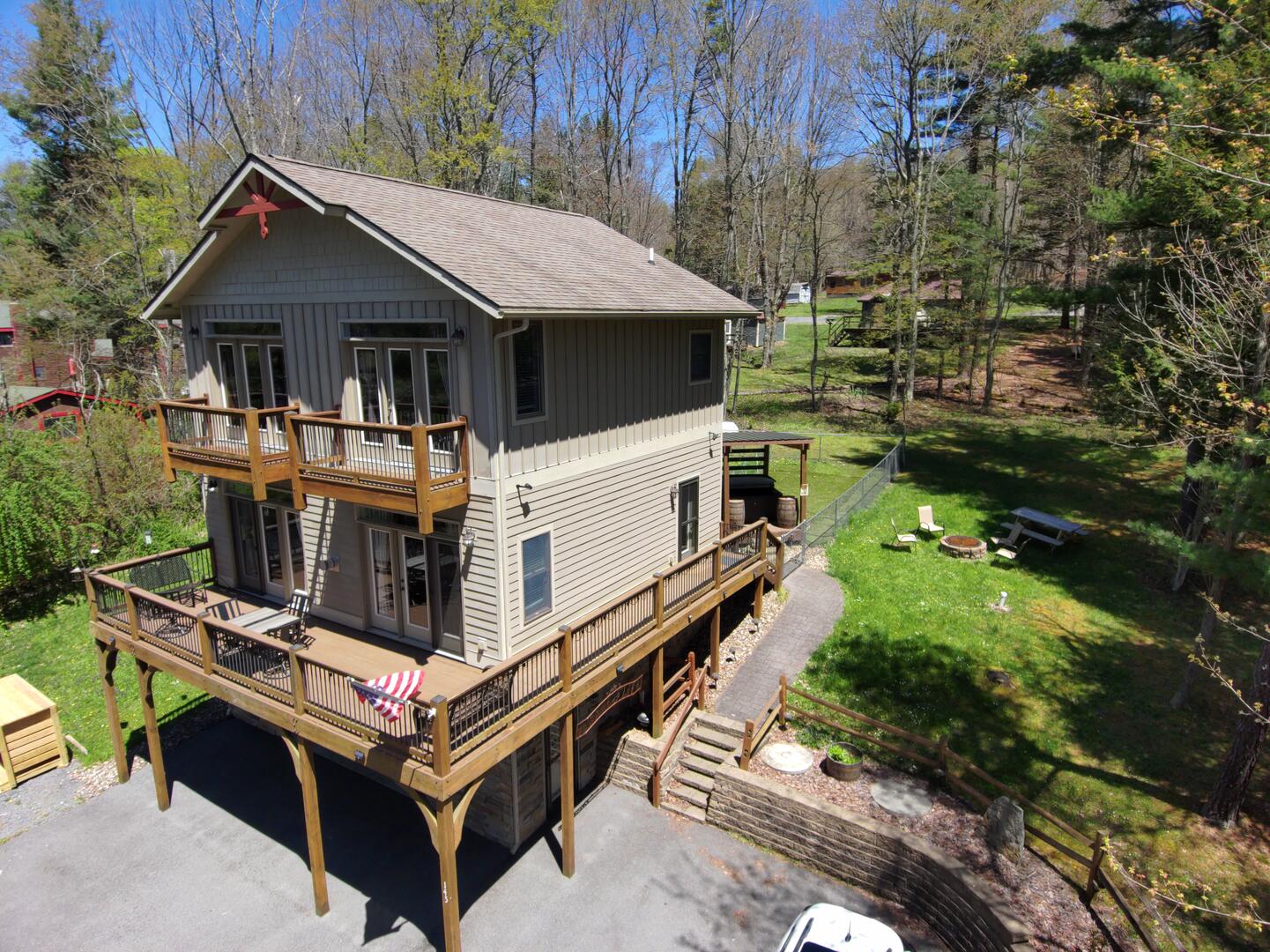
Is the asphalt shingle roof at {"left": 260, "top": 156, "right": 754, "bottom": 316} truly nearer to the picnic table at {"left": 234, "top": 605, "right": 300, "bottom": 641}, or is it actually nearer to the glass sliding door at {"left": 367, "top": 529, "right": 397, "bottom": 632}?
the glass sliding door at {"left": 367, "top": 529, "right": 397, "bottom": 632}

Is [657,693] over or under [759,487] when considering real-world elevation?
under

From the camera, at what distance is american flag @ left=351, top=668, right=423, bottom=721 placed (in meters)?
8.34

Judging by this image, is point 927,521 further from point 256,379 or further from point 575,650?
point 256,379

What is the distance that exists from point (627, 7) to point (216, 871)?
3913 cm

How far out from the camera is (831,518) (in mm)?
20078

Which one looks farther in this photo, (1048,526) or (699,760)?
(1048,526)

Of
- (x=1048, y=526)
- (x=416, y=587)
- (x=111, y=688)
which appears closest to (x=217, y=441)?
(x=416, y=587)

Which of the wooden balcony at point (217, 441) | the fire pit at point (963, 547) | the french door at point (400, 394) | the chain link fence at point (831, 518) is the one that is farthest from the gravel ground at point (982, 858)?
the wooden balcony at point (217, 441)

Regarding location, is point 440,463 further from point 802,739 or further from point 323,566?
point 802,739

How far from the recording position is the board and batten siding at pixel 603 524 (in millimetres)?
10586

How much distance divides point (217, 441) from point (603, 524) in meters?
6.80

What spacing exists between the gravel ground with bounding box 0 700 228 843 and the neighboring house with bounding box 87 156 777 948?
1.82 meters

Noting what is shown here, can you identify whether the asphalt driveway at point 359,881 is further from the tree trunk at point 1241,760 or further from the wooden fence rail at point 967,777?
the tree trunk at point 1241,760

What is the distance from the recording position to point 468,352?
32.4 feet
